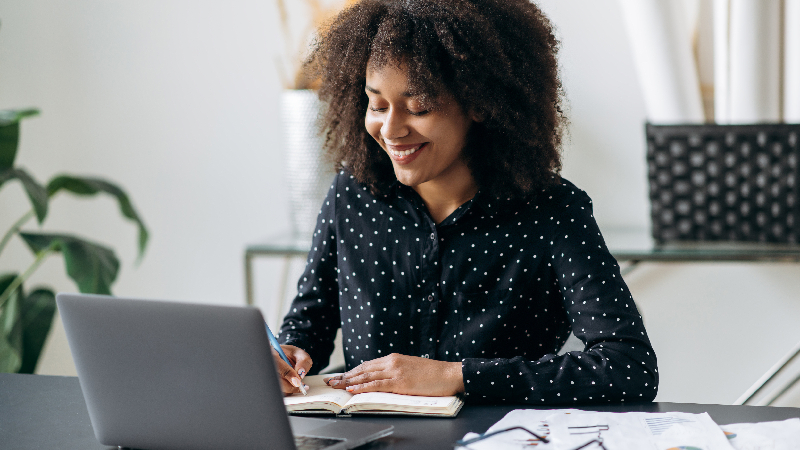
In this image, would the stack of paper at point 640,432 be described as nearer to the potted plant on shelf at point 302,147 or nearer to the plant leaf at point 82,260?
the potted plant on shelf at point 302,147

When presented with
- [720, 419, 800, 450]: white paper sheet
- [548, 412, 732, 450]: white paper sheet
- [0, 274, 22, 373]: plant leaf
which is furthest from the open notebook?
[0, 274, 22, 373]: plant leaf

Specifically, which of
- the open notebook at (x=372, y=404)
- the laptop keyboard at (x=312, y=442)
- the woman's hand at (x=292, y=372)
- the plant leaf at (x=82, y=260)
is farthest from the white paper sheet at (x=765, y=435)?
the plant leaf at (x=82, y=260)

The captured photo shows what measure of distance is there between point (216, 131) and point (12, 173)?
701mm

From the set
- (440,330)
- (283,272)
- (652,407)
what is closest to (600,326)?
(652,407)

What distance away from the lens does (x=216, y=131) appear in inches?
98.9

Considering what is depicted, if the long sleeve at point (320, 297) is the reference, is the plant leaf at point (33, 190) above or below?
above

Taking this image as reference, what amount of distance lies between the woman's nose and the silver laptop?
0.48 m

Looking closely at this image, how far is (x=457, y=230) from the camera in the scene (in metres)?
1.35

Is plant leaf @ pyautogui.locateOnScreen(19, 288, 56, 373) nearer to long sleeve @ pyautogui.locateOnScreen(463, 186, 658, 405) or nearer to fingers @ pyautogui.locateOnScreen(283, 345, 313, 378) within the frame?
fingers @ pyautogui.locateOnScreen(283, 345, 313, 378)

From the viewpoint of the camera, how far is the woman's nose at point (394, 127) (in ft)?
4.06

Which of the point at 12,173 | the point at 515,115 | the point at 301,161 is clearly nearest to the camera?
the point at 515,115

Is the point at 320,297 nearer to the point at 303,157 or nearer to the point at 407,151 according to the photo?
the point at 407,151

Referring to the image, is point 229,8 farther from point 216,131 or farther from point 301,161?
point 301,161

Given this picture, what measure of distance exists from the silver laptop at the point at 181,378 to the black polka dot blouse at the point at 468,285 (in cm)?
39
